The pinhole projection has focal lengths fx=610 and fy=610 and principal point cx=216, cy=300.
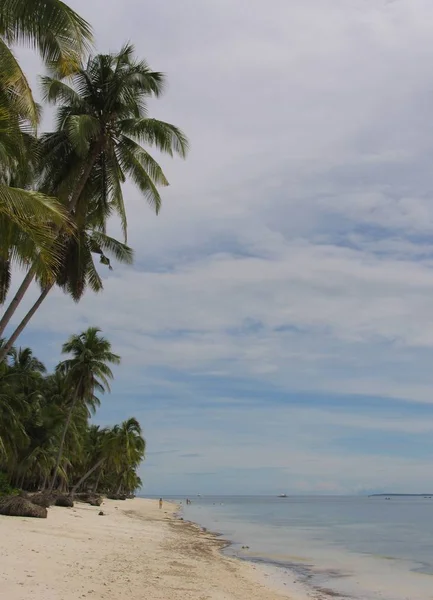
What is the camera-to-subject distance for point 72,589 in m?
10.2

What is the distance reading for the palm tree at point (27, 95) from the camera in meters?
8.90

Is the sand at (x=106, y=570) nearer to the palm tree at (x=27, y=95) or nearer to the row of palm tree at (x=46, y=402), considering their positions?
the palm tree at (x=27, y=95)

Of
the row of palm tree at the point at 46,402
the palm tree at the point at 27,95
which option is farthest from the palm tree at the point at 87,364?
the palm tree at the point at 27,95

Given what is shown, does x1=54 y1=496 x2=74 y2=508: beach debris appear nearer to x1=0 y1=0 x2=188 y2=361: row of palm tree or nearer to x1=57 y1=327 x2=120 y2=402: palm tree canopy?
x1=57 y1=327 x2=120 y2=402: palm tree canopy

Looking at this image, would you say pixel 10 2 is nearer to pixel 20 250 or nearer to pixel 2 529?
pixel 20 250

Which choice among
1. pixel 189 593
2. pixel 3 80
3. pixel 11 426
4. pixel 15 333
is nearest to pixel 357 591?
pixel 189 593

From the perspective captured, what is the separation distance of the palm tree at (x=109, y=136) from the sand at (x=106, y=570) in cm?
597

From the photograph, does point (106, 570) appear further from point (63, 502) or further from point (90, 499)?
point (90, 499)

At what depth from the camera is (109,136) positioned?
52.9 feet

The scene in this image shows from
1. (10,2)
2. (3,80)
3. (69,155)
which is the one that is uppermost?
(69,155)

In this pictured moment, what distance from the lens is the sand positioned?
405 inches

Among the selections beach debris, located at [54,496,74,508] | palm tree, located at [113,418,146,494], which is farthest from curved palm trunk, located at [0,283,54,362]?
palm tree, located at [113,418,146,494]

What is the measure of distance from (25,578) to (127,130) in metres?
10.7

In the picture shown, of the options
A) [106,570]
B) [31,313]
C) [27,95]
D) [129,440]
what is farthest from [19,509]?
[129,440]
